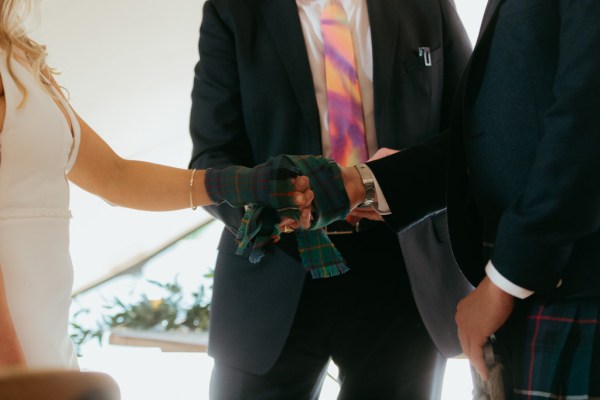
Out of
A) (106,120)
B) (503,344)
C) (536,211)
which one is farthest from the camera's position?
(106,120)

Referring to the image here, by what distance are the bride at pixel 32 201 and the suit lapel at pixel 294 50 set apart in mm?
513

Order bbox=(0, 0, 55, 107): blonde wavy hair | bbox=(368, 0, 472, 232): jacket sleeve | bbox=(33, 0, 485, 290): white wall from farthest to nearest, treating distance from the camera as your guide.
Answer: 1. bbox=(33, 0, 485, 290): white wall
2. bbox=(368, 0, 472, 232): jacket sleeve
3. bbox=(0, 0, 55, 107): blonde wavy hair

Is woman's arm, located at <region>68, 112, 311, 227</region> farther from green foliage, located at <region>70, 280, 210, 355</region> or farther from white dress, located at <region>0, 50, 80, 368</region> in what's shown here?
green foliage, located at <region>70, 280, 210, 355</region>

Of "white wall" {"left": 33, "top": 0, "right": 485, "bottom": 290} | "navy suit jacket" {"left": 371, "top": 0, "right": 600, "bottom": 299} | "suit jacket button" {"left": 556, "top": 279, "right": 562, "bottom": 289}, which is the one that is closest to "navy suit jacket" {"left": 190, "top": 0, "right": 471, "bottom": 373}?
"navy suit jacket" {"left": 371, "top": 0, "right": 600, "bottom": 299}

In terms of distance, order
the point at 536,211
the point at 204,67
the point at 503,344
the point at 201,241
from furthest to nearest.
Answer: the point at 201,241
the point at 204,67
the point at 503,344
the point at 536,211

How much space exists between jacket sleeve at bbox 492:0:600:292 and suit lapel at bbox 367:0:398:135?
605 millimetres

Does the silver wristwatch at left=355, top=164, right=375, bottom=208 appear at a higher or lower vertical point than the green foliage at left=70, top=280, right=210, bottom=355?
higher

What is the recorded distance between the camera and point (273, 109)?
1975 millimetres

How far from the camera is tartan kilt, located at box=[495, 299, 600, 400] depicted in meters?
1.35

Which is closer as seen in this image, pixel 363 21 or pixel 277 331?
pixel 277 331

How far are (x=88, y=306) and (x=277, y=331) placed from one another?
3.80 metres

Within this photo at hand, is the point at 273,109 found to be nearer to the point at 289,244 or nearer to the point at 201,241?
the point at 289,244

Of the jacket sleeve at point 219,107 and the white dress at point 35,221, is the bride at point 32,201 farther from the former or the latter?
the jacket sleeve at point 219,107

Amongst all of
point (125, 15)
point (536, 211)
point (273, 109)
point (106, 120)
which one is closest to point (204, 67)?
point (273, 109)
